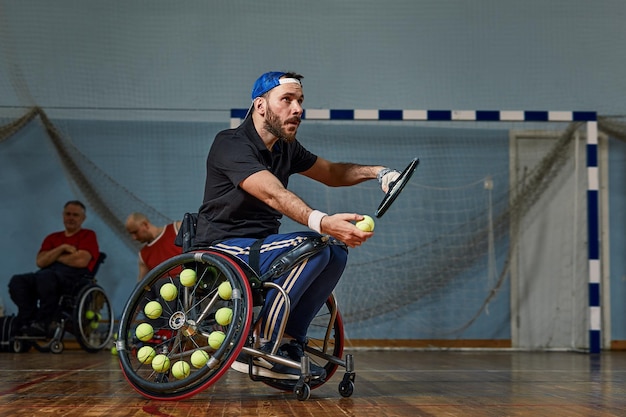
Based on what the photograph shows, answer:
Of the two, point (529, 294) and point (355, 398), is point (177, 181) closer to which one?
point (529, 294)

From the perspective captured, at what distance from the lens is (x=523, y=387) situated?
2.89m

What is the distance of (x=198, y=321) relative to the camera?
2.33 meters

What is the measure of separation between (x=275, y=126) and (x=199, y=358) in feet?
2.49

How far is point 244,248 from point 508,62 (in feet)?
15.1

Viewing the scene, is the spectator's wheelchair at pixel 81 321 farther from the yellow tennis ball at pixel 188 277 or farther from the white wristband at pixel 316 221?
the white wristband at pixel 316 221

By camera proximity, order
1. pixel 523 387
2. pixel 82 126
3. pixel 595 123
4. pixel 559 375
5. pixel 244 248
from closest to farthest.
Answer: pixel 244 248
pixel 523 387
pixel 559 375
pixel 595 123
pixel 82 126

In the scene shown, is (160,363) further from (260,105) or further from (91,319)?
(91,319)

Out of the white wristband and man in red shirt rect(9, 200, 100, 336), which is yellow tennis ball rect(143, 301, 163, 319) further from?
man in red shirt rect(9, 200, 100, 336)

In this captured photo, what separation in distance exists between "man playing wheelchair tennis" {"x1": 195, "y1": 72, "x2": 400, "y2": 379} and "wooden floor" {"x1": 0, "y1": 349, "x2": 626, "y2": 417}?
218mm

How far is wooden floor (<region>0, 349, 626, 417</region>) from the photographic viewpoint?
6.88 feet

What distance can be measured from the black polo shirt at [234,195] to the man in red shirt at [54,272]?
348 cm

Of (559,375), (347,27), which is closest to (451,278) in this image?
(347,27)

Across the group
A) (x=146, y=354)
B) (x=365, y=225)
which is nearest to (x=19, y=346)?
(x=146, y=354)

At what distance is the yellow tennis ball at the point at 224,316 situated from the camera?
89.2 inches
